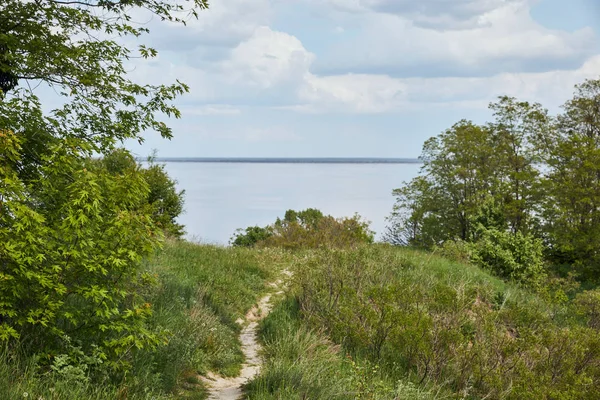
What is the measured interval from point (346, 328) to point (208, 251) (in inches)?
266

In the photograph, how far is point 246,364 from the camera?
8695mm

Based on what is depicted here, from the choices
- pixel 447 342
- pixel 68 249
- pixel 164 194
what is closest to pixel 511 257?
pixel 447 342

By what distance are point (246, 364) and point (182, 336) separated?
3.99ft

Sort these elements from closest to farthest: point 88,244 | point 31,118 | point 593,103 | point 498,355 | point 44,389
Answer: point 44,389
point 88,244
point 31,118
point 498,355
point 593,103

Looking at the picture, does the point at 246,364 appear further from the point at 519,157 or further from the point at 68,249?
the point at 519,157

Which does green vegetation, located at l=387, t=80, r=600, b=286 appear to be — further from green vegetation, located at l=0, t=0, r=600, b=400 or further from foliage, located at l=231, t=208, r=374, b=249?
green vegetation, located at l=0, t=0, r=600, b=400

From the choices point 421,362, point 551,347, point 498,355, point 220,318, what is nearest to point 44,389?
point 220,318

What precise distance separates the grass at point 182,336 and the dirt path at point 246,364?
0.15 metres

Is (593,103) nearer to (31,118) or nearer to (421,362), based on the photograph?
(421,362)

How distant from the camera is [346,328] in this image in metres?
9.50

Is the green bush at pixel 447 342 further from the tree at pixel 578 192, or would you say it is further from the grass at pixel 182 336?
the tree at pixel 578 192

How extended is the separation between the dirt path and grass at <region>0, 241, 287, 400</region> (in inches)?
5.8

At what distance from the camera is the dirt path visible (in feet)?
23.8

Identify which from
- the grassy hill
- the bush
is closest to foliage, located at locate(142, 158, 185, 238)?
the bush
